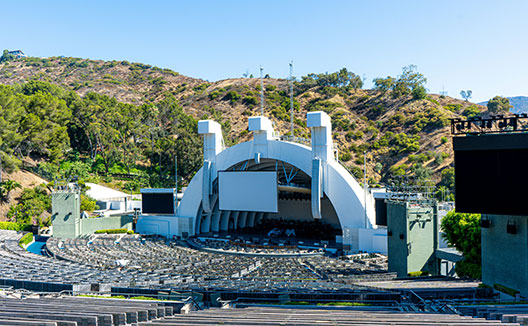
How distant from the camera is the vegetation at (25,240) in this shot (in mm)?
36150

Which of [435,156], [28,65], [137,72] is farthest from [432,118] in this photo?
[28,65]

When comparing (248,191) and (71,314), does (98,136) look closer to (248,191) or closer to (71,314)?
(248,191)

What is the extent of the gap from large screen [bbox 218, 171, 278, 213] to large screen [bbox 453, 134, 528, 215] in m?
23.5

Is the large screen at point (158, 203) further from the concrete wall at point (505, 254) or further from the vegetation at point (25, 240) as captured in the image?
the concrete wall at point (505, 254)

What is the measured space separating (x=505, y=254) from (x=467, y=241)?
7289 millimetres

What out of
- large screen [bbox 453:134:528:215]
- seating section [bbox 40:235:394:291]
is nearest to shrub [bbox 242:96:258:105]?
seating section [bbox 40:235:394:291]

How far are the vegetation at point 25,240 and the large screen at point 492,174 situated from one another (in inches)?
1312

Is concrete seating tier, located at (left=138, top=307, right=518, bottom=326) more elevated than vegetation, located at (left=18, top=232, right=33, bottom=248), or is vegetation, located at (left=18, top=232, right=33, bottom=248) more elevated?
concrete seating tier, located at (left=138, top=307, right=518, bottom=326)

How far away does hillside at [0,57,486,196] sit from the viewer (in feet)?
256

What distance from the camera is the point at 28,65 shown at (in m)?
148

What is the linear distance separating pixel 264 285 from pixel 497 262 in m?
8.94

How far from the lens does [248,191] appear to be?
39.9m

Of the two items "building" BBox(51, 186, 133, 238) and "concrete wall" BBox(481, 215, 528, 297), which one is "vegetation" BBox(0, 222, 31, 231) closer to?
"building" BBox(51, 186, 133, 238)

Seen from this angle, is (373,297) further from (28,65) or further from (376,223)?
(28,65)
